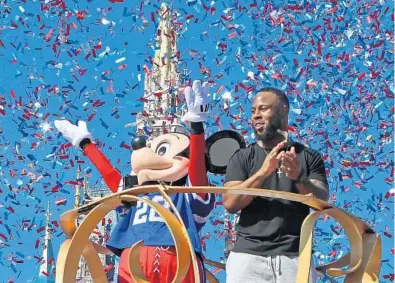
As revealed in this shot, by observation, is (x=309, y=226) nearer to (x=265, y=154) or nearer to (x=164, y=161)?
(x=265, y=154)

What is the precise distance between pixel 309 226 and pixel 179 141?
232 cm

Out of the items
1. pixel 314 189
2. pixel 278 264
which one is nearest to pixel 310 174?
pixel 314 189

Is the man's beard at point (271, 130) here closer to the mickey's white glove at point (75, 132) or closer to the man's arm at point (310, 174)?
the man's arm at point (310, 174)

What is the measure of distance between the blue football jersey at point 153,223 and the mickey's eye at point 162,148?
420 mm

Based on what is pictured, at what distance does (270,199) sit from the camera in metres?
3.34

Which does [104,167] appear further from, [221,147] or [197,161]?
[221,147]

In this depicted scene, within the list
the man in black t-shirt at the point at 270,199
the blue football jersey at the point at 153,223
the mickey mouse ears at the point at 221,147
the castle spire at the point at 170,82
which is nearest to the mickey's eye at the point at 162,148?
the blue football jersey at the point at 153,223

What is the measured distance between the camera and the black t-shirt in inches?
128

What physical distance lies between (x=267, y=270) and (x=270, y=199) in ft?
1.02

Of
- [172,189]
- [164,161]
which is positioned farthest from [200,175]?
[172,189]

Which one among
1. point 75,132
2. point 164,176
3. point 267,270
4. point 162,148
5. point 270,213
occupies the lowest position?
point 267,270

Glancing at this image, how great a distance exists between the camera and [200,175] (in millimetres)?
4512

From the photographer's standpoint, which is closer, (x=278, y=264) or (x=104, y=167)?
(x=278, y=264)

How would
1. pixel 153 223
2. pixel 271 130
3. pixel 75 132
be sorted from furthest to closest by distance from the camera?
pixel 75 132
pixel 153 223
pixel 271 130
